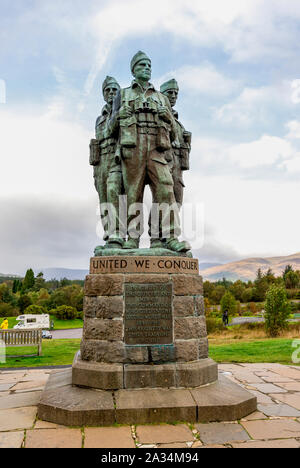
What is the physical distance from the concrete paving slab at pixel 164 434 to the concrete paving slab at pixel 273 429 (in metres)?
0.61

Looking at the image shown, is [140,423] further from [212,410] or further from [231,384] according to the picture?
[231,384]

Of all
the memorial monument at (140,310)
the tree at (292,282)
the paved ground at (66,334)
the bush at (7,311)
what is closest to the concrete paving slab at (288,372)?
the memorial monument at (140,310)

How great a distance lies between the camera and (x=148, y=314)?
4.58 m

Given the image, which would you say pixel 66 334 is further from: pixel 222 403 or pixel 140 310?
pixel 222 403

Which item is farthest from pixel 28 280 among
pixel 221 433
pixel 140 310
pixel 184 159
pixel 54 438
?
pixel 221 433

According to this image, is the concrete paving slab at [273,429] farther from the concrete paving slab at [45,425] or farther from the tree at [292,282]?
the tree at [292,282]

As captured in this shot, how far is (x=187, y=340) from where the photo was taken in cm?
458

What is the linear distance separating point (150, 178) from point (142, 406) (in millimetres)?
3071

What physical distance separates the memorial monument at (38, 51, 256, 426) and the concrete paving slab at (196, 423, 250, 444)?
138 mm

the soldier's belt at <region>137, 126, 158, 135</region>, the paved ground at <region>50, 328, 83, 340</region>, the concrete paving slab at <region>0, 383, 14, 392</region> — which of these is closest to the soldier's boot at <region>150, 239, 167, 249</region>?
the soldier's belt at <region>137, 126, 158, 135</region>

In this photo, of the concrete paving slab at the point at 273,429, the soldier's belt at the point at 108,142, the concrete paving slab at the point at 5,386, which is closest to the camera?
the concrete paving slab at the point at 273,429

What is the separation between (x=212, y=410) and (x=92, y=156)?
422 cm

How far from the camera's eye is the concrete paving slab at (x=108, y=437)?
3281 mm

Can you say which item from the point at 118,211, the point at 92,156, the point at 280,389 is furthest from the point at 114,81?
the point at 280,389
